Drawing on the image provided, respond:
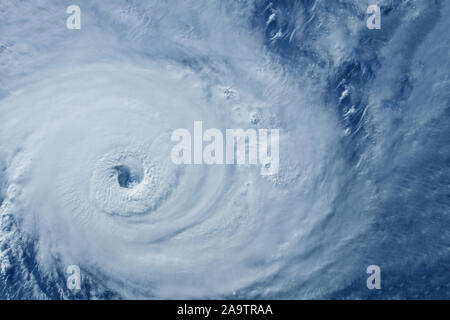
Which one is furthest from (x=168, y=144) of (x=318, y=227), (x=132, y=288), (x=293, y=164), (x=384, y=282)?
(x=384, y=282)

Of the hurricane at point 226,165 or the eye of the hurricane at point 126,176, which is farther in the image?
the eye of the hurricane at point 126,176

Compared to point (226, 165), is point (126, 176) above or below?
below

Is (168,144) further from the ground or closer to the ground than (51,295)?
further from the ground

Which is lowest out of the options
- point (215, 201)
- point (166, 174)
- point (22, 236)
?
point (22, 236)

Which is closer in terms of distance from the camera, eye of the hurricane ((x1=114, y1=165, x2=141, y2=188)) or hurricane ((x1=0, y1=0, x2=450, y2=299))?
hurricane ((x1=0, y1=0, x2=450, y2=299))

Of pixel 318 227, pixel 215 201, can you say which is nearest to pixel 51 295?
pixel 215 201

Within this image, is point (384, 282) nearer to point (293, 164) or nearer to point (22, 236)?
point (293, 164)

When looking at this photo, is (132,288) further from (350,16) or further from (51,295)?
(350,16)
